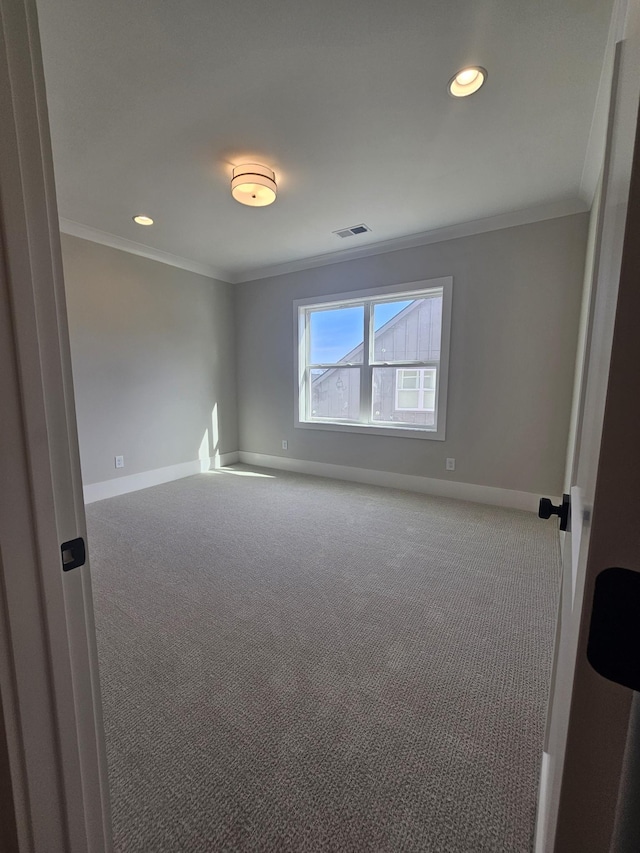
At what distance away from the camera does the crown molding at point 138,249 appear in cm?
327

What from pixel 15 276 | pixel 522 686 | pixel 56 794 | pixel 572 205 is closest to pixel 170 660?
pixel 56 794

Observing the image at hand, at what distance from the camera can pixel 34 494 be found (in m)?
0.56

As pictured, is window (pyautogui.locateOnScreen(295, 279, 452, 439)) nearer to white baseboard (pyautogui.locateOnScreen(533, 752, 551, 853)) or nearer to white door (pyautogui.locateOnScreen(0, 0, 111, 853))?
white baseboard (pyautogui.locateOnScreen(533, 752, 551, 853))

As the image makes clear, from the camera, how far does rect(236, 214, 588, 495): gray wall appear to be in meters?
3.01

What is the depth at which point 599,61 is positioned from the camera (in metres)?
1.56

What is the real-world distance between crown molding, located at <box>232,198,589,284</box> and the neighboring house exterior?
1.92 feet

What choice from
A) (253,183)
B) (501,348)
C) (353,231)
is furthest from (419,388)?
(253,183)

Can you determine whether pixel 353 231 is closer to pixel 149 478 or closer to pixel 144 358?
pixel 144 358

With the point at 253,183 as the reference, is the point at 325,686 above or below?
below

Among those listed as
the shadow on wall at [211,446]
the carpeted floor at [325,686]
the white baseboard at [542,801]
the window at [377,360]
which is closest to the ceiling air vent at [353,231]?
the window at [377,360]

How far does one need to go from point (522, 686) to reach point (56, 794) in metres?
1.56

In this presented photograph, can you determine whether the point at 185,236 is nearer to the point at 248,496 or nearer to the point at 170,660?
the point at 248,496

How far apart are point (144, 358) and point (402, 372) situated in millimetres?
2886

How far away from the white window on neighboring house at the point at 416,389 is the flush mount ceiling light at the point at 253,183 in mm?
2192
